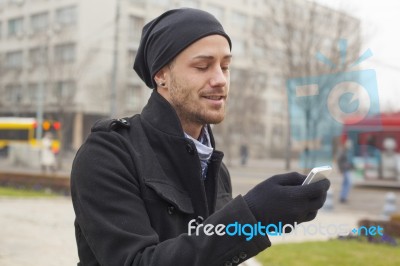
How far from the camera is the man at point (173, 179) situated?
1346 millimetres

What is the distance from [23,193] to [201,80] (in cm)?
1270

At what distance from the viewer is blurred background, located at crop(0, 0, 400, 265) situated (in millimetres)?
6602

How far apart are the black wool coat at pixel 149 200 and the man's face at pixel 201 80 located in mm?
62

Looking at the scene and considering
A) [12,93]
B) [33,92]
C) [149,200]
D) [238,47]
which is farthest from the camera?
[238,47]

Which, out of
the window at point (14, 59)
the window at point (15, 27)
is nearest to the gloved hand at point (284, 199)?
the window at point (14, 59)

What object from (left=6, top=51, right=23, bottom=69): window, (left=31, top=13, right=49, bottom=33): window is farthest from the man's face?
(left=6, top=51, right=23, bottom=69): window

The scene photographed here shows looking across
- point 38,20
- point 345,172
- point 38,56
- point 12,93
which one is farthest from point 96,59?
point 345,172

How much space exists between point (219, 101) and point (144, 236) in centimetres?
50

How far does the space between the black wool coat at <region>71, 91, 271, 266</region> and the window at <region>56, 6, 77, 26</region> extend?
36.6 m

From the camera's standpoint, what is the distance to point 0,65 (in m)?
33.4

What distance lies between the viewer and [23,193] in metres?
13.3

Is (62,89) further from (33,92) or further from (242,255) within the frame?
(242,255)

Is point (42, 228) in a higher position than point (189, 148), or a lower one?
lower

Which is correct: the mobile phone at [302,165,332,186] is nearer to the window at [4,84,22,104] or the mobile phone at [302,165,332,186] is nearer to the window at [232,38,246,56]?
the window at [4,84,22,104]
